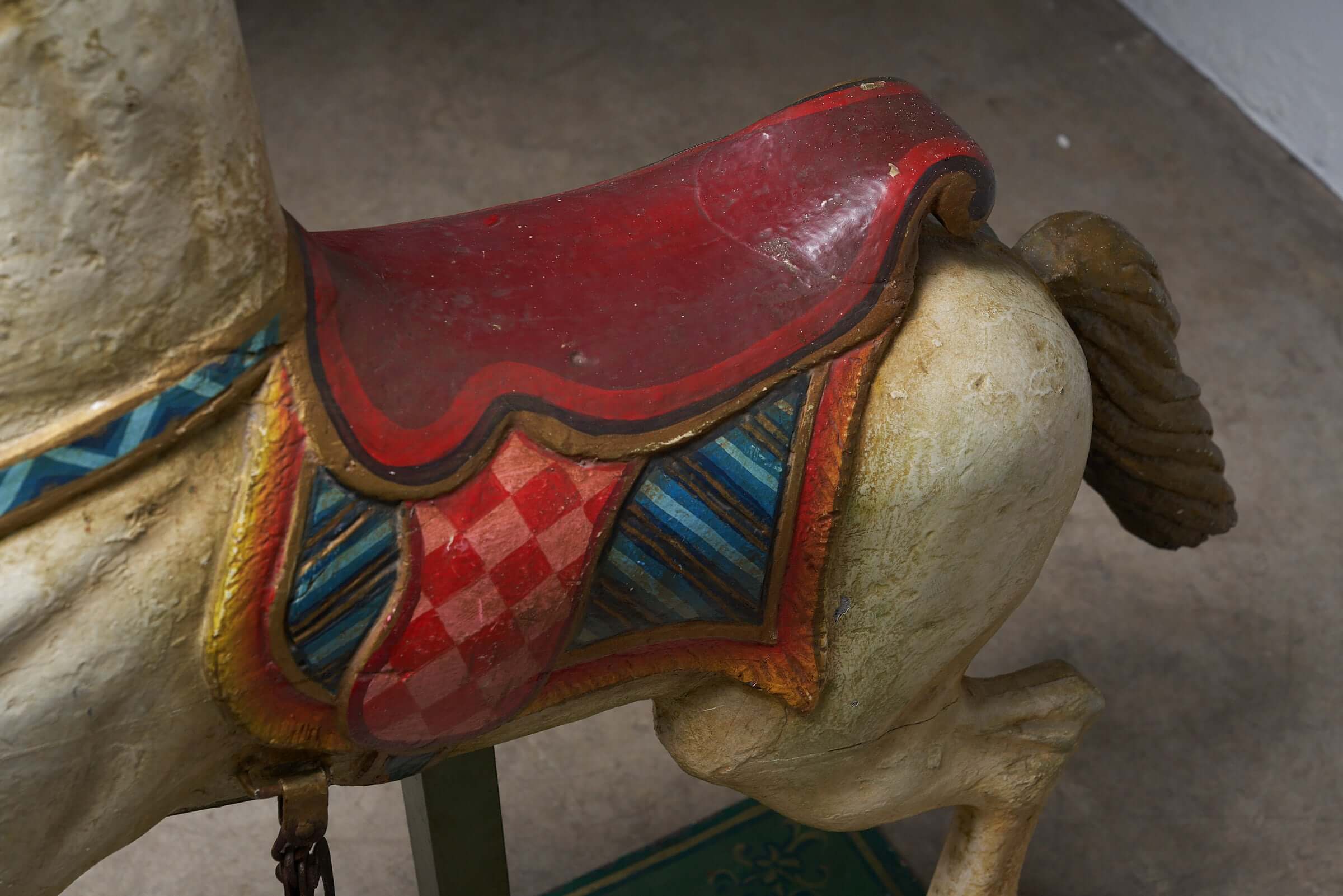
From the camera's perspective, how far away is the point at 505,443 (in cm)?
108

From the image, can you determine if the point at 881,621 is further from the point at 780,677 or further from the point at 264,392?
the point at 264,392

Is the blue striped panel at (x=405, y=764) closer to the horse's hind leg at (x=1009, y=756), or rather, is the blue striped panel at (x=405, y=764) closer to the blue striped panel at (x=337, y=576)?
the blue striped panel at (x=337, y=576)

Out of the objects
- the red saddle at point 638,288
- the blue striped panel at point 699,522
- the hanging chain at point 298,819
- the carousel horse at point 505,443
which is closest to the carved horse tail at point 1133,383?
the carousel horse at point 505,443

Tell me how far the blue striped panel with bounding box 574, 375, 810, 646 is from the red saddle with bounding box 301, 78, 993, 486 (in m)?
0.02

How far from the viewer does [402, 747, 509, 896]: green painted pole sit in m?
1.54

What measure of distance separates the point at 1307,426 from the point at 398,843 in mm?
1586

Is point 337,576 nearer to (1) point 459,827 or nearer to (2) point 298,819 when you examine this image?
(2) point 298,819

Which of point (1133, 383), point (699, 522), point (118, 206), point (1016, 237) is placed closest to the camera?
point (118, 206)

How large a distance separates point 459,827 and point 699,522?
59 centimetres

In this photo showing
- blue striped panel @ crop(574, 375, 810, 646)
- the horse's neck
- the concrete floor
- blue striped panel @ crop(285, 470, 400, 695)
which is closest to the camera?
the horse's neck

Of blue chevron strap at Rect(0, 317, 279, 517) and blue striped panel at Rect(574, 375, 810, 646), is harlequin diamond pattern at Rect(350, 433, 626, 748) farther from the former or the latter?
blue chevron strap at Rect(0, 317, 279, 517)

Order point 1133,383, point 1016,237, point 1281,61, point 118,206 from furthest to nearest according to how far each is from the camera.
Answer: point 1281,61, point 1016,237, point 1133,383, point 118,206

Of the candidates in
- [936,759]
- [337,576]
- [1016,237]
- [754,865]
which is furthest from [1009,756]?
[1016,237]

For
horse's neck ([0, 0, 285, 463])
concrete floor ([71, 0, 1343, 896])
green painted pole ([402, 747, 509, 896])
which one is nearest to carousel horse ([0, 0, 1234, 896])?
horse's neck ([0, 0, 285, 463])
